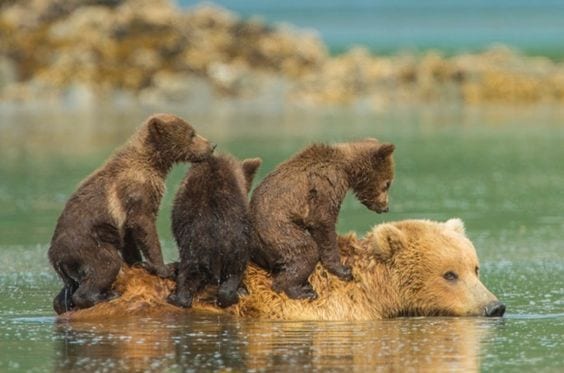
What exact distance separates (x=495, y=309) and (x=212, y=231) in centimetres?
234

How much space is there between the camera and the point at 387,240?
42.9 feet

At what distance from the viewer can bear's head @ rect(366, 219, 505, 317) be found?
13016mm

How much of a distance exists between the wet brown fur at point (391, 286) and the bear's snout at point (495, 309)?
0.03m

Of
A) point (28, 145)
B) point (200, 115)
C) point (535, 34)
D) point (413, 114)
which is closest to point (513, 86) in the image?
point (413, 114)

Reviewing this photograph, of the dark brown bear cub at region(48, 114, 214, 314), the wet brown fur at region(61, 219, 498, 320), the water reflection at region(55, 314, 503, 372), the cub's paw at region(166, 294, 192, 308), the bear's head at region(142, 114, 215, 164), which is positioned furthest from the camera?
the bear's head at region(142, 114, 215, 164)

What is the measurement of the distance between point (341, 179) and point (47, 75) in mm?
55063

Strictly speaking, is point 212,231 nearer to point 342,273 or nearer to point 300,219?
point 300,219

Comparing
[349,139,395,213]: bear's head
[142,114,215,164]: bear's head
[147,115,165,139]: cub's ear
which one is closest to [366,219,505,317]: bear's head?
[349,139,395,213]: bear's head

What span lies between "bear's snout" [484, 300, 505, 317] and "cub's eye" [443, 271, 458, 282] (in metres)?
0.34

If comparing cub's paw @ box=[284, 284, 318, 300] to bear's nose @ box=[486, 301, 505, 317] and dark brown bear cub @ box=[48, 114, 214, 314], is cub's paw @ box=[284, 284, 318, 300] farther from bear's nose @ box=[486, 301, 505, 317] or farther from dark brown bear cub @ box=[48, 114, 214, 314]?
bear's nose @ box=[486, 301, 505, 317]

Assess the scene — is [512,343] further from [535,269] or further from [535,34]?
[535,34]

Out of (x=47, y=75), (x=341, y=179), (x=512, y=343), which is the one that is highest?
(x=47, y=75)

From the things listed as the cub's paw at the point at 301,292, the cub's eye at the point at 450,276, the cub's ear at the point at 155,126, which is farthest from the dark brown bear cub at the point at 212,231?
the cub's eye at the point at 450,276

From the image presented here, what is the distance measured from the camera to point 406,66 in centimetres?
7175
